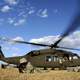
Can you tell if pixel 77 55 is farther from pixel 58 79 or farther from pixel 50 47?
pixel 58 79

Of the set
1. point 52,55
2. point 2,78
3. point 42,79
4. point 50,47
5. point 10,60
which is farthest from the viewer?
point 10,60

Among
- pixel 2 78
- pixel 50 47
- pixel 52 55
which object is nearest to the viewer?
pixel 2 78

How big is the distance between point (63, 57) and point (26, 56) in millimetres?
4579

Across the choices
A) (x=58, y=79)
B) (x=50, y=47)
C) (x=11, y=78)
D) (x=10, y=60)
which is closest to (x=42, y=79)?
(x=58, y=79)

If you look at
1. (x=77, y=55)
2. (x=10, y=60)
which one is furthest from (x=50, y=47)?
(x=10, y=60)

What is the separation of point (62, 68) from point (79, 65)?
2132 millimetres

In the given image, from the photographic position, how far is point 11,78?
54.0 feet

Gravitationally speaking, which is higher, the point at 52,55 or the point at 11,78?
the point at 52,55

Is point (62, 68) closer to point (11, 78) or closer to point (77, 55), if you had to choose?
point (77, 55)

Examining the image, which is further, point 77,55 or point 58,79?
point 77,55

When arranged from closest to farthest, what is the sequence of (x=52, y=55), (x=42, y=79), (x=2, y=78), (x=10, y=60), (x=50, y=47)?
(x=2, y=78), (x=42, y=79), (x=50, y=47), (x=52, y=55), (x=10, y=60)

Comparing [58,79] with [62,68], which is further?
[62,68]

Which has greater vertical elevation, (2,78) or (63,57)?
(63,57)

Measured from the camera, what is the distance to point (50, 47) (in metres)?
28.4
